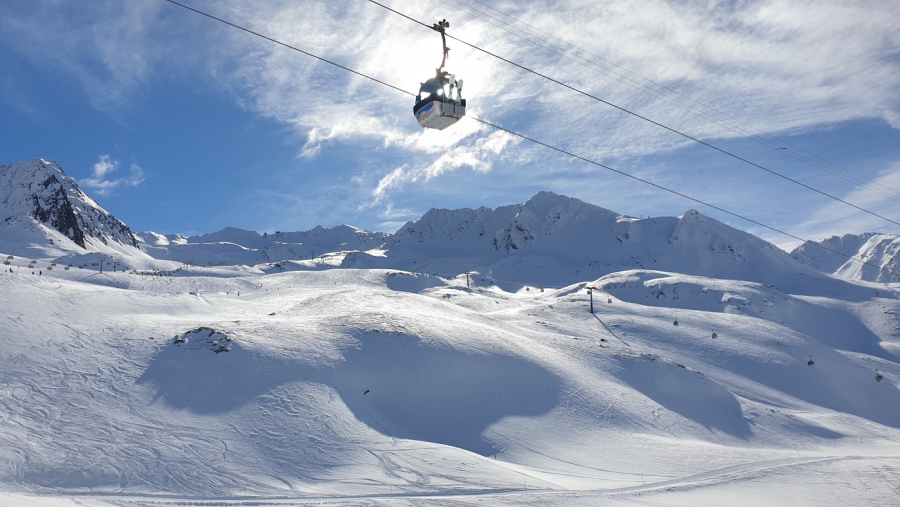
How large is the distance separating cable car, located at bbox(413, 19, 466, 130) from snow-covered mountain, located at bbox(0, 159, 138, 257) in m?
125

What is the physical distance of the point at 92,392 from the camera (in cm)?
2102

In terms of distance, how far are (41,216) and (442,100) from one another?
568ft

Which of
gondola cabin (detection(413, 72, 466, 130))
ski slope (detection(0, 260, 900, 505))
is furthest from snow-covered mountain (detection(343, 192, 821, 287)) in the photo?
gondola cabin (detection(413, 72, 466, 130))

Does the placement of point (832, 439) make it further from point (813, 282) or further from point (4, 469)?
point (813, 282)

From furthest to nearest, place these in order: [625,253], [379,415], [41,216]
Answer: [625,253], [41,216], [379,415]

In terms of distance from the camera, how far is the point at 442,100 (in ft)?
43.0

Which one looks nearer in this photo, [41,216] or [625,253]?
[41,216]

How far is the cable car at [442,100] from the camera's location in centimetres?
1316

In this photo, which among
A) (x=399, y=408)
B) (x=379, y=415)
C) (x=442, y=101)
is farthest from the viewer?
(x=399, y=408)

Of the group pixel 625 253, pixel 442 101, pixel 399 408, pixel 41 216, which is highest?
pixel 41 216

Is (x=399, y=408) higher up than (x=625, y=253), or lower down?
lower down

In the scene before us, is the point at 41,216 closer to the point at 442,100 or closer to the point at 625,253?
the point at 625,253

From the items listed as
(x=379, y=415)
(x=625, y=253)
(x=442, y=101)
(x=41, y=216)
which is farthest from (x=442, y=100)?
(x=41, y=216)

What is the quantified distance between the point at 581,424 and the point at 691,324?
35035 mm
